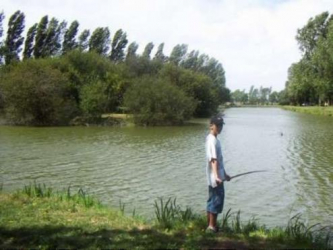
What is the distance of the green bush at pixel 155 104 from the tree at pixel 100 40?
111 ft

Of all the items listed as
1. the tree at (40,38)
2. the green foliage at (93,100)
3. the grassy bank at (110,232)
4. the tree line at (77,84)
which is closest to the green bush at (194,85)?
the tree line at (77,84)

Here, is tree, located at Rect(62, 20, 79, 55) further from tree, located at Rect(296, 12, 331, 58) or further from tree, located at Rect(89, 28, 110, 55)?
tree, located at Rect(296, 12, 331, 58)

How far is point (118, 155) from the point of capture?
2434cm

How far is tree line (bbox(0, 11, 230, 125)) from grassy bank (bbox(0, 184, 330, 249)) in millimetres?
38550

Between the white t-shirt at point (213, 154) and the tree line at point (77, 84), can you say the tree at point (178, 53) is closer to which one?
the tree line at point (77, 84)

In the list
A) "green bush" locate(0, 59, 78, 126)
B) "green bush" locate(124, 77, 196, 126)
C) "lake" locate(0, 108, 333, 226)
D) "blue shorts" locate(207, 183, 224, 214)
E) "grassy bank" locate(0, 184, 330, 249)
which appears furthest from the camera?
"green bush" locate(124, 77, 196, 126)

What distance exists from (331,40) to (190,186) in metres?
55.7

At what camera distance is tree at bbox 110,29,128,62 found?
89000 millimetres

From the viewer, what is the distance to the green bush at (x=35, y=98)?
151 ft

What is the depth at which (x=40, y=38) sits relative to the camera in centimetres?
7100

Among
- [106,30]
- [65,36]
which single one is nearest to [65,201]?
[65,36]

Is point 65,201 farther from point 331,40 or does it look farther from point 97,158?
point 331,40

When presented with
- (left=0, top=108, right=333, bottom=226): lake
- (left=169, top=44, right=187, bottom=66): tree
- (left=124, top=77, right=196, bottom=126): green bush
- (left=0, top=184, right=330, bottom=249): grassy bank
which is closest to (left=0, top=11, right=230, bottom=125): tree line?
(left=124, top=77, right=196, bottom=126): green bush

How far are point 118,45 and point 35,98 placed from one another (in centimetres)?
4526
